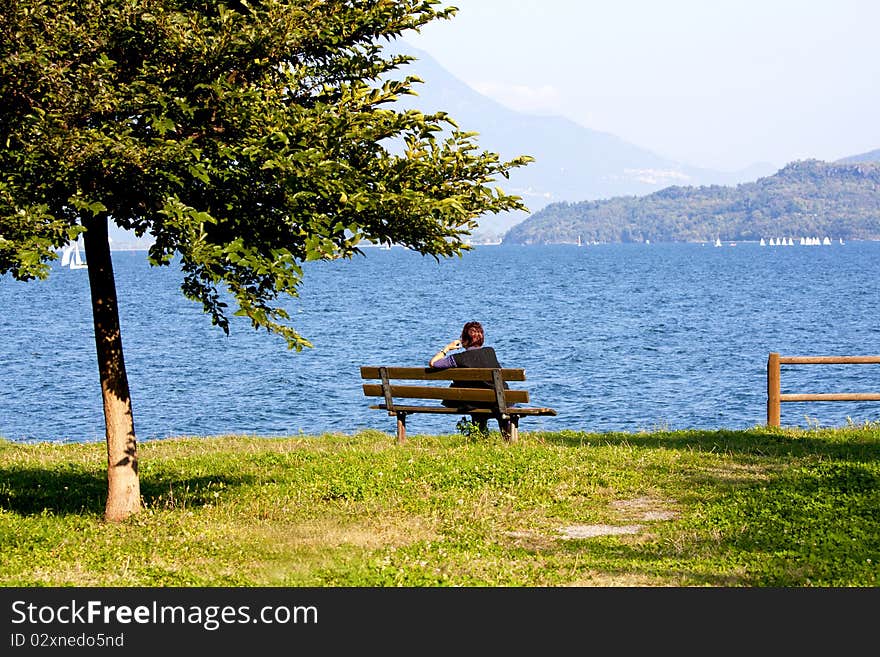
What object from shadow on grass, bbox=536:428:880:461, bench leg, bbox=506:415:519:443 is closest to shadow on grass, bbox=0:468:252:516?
bench leg, bbox=506:415:519:443

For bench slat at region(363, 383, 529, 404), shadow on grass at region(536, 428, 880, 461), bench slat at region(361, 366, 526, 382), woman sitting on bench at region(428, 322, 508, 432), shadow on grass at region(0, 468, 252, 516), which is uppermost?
woman sitting on bench at region(428, 322, 508, 432)

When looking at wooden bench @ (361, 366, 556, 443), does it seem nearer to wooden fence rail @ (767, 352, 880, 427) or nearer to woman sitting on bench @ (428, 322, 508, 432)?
woman sitting on bench @ (428, 322, 508, 432)

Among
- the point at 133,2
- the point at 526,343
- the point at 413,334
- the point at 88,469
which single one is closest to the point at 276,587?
the point at 133,2

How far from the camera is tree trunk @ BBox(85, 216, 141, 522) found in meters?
12.2

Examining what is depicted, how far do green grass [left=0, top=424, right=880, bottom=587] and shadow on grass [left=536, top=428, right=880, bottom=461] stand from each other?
68mm

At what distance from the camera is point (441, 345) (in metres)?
64.9

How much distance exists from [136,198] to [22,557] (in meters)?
3.67

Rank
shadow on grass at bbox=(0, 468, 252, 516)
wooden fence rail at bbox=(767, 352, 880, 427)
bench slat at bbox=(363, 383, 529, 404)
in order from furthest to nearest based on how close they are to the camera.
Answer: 1. wooden fence rail at bbox=(767, 352, 880, 427)
2. bench slat at bbox=(363, 383, 529, 404)
3. shadow on grass at bbox=(0, 468, 252, 516)

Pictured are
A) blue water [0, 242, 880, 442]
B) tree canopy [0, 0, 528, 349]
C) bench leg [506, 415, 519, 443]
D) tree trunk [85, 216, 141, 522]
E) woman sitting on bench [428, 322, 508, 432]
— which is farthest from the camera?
blue water [0, 242, 880, 442]

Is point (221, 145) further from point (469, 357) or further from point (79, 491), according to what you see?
point (469, 357)

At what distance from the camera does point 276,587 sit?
9156 millimetres

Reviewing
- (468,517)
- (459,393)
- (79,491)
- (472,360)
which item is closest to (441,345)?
(472,360)

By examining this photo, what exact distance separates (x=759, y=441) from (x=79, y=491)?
1039 cm

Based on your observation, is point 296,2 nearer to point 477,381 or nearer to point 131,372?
point 477,381
